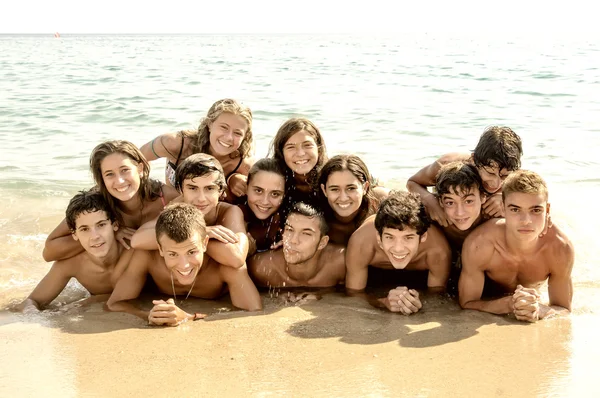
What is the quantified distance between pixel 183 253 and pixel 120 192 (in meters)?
0.87

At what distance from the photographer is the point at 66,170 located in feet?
31.1

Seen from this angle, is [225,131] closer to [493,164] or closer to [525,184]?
[493,164]

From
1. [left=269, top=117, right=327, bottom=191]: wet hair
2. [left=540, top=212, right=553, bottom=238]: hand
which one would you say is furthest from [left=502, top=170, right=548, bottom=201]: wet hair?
[left=269, top=117, right=327, bottom=191]: wet hair

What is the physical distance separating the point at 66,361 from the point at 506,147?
319 cm

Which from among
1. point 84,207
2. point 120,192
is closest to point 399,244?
point 120,192

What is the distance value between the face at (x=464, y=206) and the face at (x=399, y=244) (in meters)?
0.32

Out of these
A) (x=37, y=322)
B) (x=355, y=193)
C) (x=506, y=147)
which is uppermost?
(x=506, y=147)

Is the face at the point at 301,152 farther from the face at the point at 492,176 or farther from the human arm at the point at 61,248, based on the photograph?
the human arm at the point at 61,248

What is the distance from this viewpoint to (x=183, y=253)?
4.36 meters

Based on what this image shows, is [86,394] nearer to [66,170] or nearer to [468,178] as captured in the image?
[468,178]

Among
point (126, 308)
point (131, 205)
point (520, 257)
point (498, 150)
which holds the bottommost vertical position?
point (126, 308)

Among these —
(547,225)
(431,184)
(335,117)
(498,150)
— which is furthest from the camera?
(335,117)

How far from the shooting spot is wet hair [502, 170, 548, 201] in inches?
165

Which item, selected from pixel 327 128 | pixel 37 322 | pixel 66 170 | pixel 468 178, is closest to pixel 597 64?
pixel 327 128
